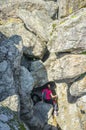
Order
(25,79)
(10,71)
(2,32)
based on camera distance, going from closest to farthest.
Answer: (10,71), (25,79), (2,32)

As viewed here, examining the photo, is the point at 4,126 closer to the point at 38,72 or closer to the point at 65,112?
the point at 65,112

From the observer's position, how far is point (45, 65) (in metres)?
31.3

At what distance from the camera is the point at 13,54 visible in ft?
90.4

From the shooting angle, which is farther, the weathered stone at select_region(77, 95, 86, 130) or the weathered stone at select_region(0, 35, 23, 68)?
the weathered stone at select_region(77, 95, 86, 130)

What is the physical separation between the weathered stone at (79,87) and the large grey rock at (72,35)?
277 centimetres

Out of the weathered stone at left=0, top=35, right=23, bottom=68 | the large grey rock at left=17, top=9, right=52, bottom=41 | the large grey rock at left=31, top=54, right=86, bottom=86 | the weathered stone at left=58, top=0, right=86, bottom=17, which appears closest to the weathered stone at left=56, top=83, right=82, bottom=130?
the large grey rock at left=31, top=54, right=86, bottom=86

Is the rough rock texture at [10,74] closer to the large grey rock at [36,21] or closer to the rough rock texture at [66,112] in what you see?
the large grey rock at [36,21]

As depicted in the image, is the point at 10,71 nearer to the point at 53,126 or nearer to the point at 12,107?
the point at 12,107

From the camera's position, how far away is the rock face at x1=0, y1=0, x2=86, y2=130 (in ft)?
90.4

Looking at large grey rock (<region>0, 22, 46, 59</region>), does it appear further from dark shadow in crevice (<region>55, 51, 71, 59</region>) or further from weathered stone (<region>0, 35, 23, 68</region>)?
weathered stone (<region>0, 35, 23, 68</region>)

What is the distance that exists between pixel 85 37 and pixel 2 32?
30.0 ft

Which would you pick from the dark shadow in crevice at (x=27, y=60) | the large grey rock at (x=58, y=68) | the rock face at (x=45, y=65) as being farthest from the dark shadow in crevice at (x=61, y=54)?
the dark shadow in crevice at (x=27, y=60)

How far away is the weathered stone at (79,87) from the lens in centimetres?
2816

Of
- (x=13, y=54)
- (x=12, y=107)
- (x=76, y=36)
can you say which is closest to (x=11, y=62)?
(x=13, y=54)
